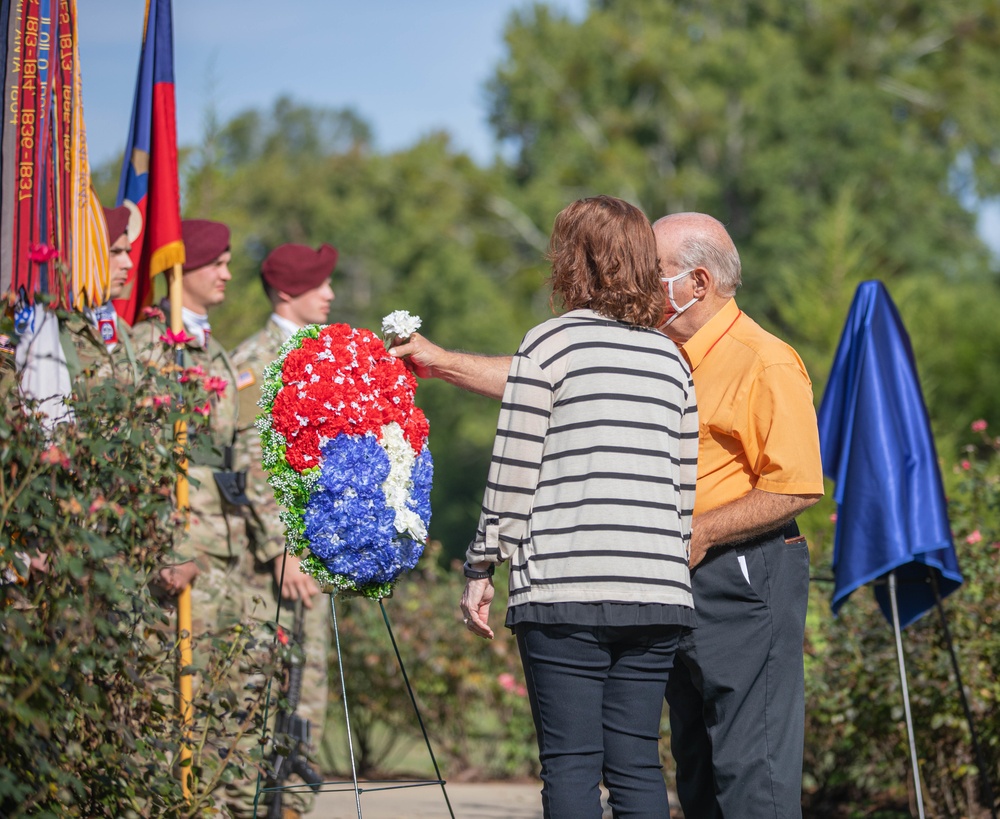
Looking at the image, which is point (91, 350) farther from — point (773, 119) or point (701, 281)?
point (773, 119)

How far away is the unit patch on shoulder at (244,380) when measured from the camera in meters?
4.99

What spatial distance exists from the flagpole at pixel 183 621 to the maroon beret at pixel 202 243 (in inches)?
20.9

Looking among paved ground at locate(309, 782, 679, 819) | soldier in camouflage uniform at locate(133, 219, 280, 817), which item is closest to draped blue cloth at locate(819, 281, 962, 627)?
paved ground at locate(309, 782, 679, 819)

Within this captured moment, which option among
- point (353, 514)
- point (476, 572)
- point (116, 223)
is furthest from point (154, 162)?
point (476, 572)

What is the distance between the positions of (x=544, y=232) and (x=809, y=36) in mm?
8165

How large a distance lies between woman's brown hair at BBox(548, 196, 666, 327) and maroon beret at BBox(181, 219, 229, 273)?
94.7 inches

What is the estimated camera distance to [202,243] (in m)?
5.08

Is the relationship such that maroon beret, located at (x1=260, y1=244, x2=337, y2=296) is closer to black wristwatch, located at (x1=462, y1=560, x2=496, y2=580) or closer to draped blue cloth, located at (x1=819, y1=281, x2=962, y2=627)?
draped blue cloth, located at (x1=819, y1=281, x2=962, y2=627)

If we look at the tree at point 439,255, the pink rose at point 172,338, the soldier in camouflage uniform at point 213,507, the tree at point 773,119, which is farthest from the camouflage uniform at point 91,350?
the tree at point 773,119

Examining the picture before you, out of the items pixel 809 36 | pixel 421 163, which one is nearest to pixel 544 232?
pixel 421 163

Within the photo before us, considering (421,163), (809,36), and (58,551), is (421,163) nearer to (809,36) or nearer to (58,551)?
(809,36)

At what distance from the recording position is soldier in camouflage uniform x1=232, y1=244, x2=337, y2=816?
4.86 m

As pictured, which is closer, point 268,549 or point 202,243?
point 268,549

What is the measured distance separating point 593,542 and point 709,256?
110 centimetres
